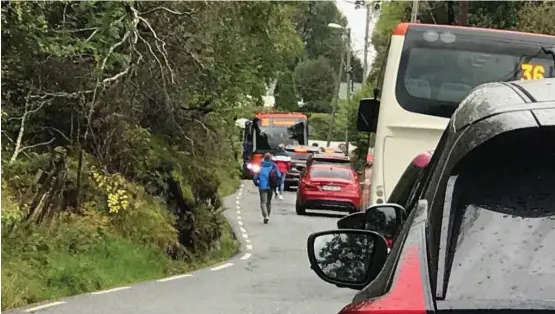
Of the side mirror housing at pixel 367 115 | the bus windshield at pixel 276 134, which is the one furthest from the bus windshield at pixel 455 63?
the bus windshield at pixel 276 134

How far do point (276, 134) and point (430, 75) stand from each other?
121ft

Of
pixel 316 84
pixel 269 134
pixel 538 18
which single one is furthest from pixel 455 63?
pixel 316 84

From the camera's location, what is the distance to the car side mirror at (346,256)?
376 centimetres

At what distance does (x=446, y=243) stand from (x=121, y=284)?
41.0 ft

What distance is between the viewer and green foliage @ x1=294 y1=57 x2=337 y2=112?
93.5 meters

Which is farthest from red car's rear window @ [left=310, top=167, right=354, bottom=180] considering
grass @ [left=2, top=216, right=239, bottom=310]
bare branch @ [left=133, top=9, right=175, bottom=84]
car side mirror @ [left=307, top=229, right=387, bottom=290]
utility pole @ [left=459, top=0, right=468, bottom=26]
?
car side mirror @ [left=307, top=229, right=387, bottom=290]

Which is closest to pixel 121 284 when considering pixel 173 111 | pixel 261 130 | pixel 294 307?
pixel 294 307

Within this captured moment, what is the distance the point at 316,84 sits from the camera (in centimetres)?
9350

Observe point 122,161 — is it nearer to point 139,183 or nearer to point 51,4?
point 139,183

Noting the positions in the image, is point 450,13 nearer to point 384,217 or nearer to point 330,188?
point 330,188

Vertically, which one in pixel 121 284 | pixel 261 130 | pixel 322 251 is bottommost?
pixel 261 130

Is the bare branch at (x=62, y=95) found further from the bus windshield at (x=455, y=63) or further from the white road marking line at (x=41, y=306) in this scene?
the bus windshield at (x=455, y=63)

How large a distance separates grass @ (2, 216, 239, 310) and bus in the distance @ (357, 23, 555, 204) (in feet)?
14.1

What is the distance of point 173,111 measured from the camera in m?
19.2
